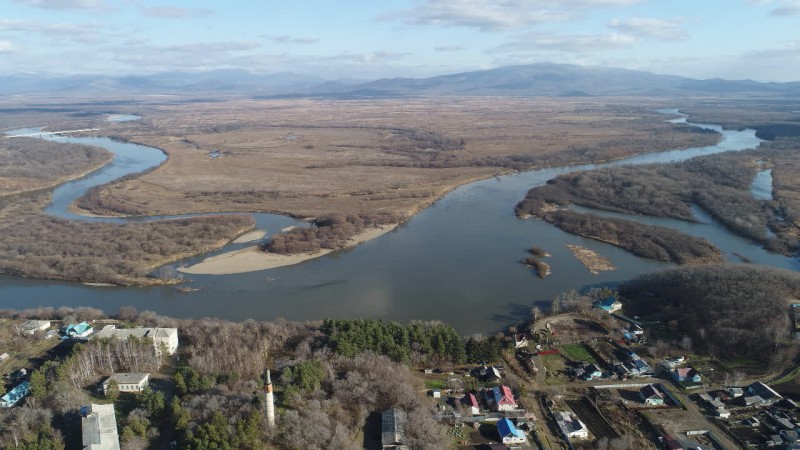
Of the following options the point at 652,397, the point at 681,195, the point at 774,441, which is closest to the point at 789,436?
the point at 774,441

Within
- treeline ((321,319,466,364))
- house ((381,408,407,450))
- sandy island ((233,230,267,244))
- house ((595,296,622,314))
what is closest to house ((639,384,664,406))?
treeline ((321,319,466,364))

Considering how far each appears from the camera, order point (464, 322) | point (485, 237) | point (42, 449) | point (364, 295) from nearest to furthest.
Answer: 1. point (42, 449)
2. point (464, 322)
3. point (364, 295)
4. point (485, 237)

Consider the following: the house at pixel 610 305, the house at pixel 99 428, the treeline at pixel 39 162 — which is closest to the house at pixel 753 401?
the house at pixel 610 305

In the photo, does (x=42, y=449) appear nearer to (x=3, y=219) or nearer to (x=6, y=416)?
(x=6, y=416)

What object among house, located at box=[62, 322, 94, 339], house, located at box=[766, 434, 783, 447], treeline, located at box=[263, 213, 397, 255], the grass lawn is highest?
treeline, located at box=[263, 213, 397, 255]

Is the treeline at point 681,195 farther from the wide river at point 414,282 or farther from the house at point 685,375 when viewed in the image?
the house at point 685,375

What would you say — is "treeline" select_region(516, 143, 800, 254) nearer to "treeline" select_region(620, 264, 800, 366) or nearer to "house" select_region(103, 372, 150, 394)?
"treeline" select_region(620, 264, 800, 366)

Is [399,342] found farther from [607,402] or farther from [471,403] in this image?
[607,402]

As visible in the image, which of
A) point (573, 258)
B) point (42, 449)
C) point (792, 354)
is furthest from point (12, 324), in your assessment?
point (792, 354)
